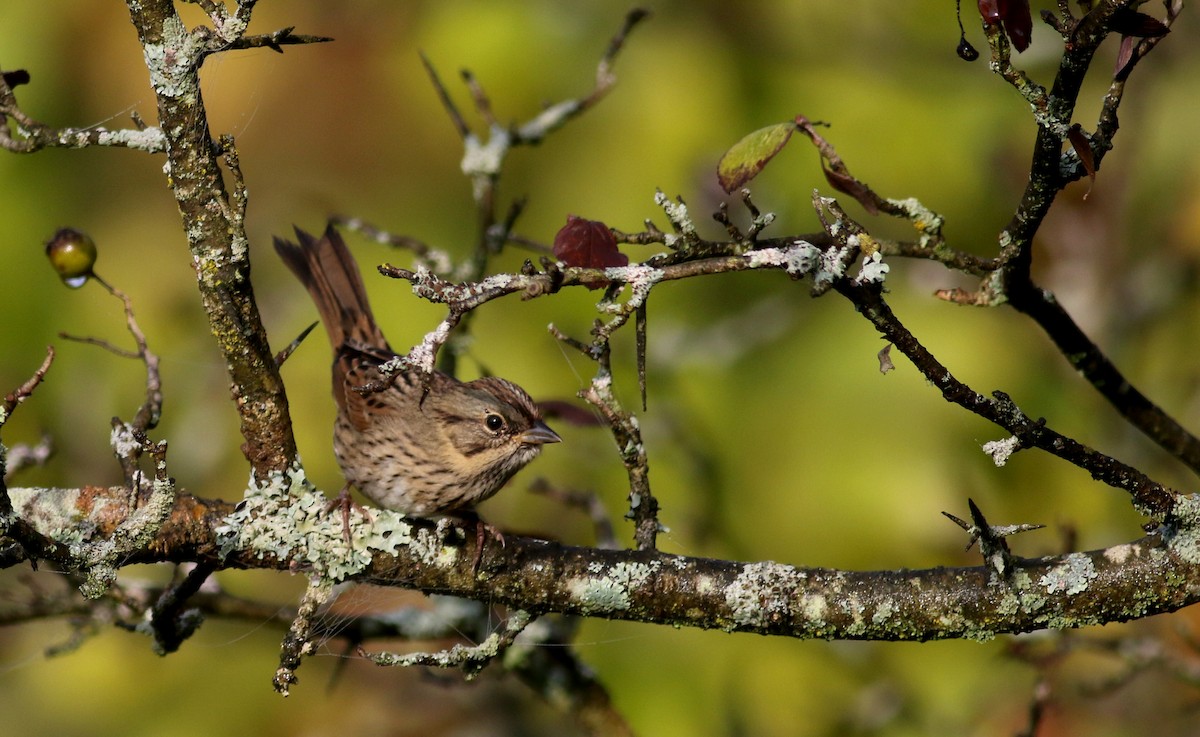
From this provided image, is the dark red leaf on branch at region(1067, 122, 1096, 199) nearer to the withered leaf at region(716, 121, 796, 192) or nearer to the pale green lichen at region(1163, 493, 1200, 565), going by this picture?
the withered leaf at region(716, 121, 796, 192)

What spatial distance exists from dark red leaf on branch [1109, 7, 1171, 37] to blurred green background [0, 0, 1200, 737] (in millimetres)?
2631

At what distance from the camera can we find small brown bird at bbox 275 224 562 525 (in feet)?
11.1

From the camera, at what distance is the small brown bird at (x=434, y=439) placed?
3369 mm

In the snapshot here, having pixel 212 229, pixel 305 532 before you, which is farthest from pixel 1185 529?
pixel 212 229

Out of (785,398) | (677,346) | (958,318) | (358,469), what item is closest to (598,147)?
(677,346)

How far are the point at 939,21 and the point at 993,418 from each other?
13.6ft

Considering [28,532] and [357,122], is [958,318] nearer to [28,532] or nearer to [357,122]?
[357,122]

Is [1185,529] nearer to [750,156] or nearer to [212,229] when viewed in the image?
[750,156]

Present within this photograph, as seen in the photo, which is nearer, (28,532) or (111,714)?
(28,532)

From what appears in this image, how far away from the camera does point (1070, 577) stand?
6.91ft

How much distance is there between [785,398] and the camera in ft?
16.9

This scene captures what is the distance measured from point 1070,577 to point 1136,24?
38.9 inches

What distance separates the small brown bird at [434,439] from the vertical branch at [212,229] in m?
1.04

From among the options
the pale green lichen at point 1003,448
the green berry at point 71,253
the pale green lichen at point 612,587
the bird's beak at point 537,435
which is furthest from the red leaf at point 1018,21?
the bird's beak at point 537,435
